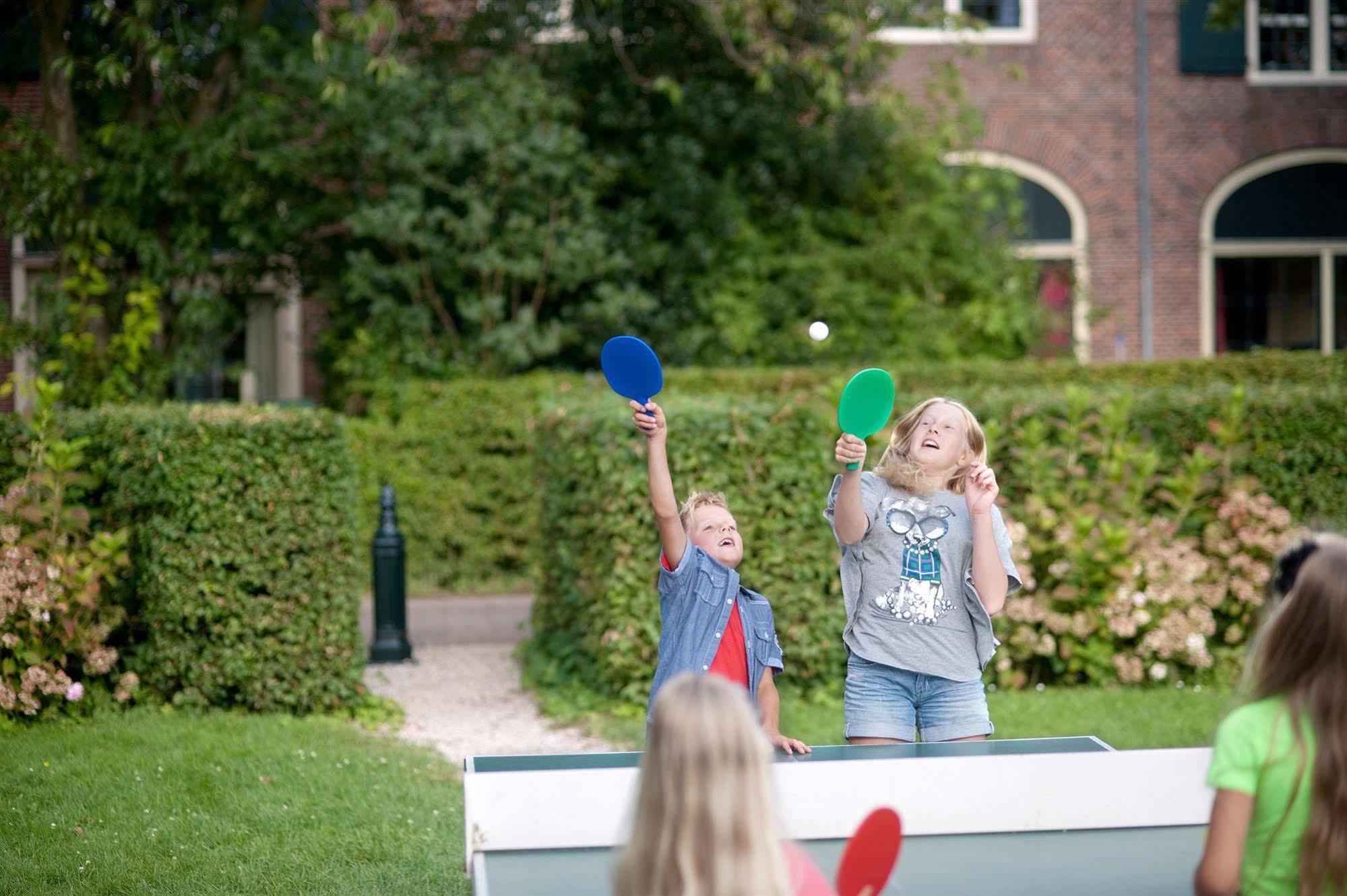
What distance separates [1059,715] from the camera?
6.59 metres

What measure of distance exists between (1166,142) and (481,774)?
15497 millimetres

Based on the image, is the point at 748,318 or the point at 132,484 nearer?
the point at 132,484

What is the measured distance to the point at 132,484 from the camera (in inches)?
257

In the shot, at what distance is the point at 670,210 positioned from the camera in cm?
1287

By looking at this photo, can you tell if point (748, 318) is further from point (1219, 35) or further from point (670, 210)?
point (1219, 35)

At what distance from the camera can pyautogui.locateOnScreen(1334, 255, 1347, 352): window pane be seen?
16938 millimetres

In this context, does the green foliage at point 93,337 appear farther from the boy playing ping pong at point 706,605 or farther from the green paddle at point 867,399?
the green paddle at point 867,399

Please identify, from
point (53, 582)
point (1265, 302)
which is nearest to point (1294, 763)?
point (53, 582)

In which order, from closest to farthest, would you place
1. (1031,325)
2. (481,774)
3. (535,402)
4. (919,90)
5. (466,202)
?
(481,774) → (535,402) → (466,202) → (1031,325) → (919,90)

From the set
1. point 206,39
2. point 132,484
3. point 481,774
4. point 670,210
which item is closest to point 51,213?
point 206,39

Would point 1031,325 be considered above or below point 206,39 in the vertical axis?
below

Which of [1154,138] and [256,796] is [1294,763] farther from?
[1154,138]

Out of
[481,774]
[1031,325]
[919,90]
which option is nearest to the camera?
[481,774]

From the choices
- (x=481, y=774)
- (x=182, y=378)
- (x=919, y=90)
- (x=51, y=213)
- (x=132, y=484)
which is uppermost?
(x=919, y=90)
